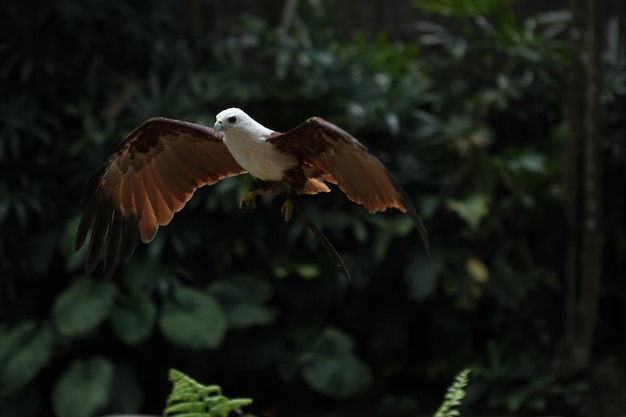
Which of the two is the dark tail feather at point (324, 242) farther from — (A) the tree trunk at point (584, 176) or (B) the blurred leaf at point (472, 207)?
(A) the tree trunk at point (584, 176)

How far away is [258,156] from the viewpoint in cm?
78

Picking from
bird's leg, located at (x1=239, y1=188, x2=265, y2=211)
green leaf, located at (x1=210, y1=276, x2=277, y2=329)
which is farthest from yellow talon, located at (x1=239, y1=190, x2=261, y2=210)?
green leaf, located at (x1=210, y1=276, x2=277, y2=329)

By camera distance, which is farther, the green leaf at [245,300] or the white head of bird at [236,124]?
the green leaf at [245,300]

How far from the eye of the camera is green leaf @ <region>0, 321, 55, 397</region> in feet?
9.62

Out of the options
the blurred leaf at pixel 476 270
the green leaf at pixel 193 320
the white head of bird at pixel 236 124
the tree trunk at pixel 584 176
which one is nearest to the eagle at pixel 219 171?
the white head of bird at pixel 236 124

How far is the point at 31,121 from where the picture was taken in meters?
3.31

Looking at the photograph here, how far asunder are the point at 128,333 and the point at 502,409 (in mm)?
1428

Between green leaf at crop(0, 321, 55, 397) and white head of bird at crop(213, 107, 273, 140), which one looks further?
green leaf at crop(0, 321, 55, 397)

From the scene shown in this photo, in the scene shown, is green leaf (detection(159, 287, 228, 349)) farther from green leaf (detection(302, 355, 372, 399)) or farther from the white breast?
the white breast

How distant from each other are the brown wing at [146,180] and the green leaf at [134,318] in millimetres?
2039

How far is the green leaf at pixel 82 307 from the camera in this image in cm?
298

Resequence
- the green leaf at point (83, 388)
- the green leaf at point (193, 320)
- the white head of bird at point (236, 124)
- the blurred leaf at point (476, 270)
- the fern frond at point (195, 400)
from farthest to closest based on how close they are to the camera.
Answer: the blurred leaf at point (476, 270) < the green leaf at point (193, 320) < the green leaf at point (83, 388) < the fern frond at point (195, 400) < the white head of bird at point (236, 124)

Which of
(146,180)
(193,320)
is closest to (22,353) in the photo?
(193,320)

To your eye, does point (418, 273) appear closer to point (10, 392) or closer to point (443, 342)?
point (443, 342)
